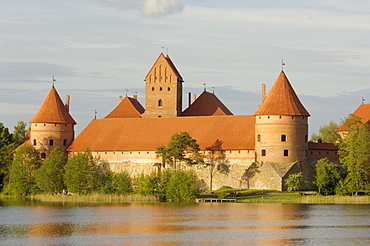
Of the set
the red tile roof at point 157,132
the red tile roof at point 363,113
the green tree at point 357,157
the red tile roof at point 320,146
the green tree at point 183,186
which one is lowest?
the green tree at point 183,186

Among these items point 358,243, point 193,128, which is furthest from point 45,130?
point 358,243

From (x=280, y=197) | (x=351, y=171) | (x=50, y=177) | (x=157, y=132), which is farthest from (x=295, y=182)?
(x=50, y=177)

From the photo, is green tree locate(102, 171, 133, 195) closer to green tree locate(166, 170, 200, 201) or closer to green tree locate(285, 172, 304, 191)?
green tree locate(166, 170, 200, 201)

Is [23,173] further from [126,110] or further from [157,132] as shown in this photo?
[126,110]

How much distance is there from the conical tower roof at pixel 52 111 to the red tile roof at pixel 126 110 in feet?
20.5

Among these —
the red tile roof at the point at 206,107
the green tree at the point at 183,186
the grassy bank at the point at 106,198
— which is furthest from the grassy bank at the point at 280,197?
the red tile roof at the point at 206,107

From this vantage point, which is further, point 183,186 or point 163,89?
point 163,89

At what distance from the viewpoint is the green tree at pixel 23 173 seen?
65.8 meters

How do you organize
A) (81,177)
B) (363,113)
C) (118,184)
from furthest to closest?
1. (363,113)
2. (81,177)
3. (118,184)

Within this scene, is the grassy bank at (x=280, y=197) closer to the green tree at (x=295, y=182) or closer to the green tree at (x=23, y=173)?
the green tree at (x=295, y=182)

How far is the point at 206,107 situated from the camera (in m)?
75.6

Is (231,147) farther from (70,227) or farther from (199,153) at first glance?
(70,227)

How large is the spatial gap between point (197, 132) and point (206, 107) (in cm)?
723

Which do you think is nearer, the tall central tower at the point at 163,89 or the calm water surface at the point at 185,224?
the calm water surface at the point at 185,224
